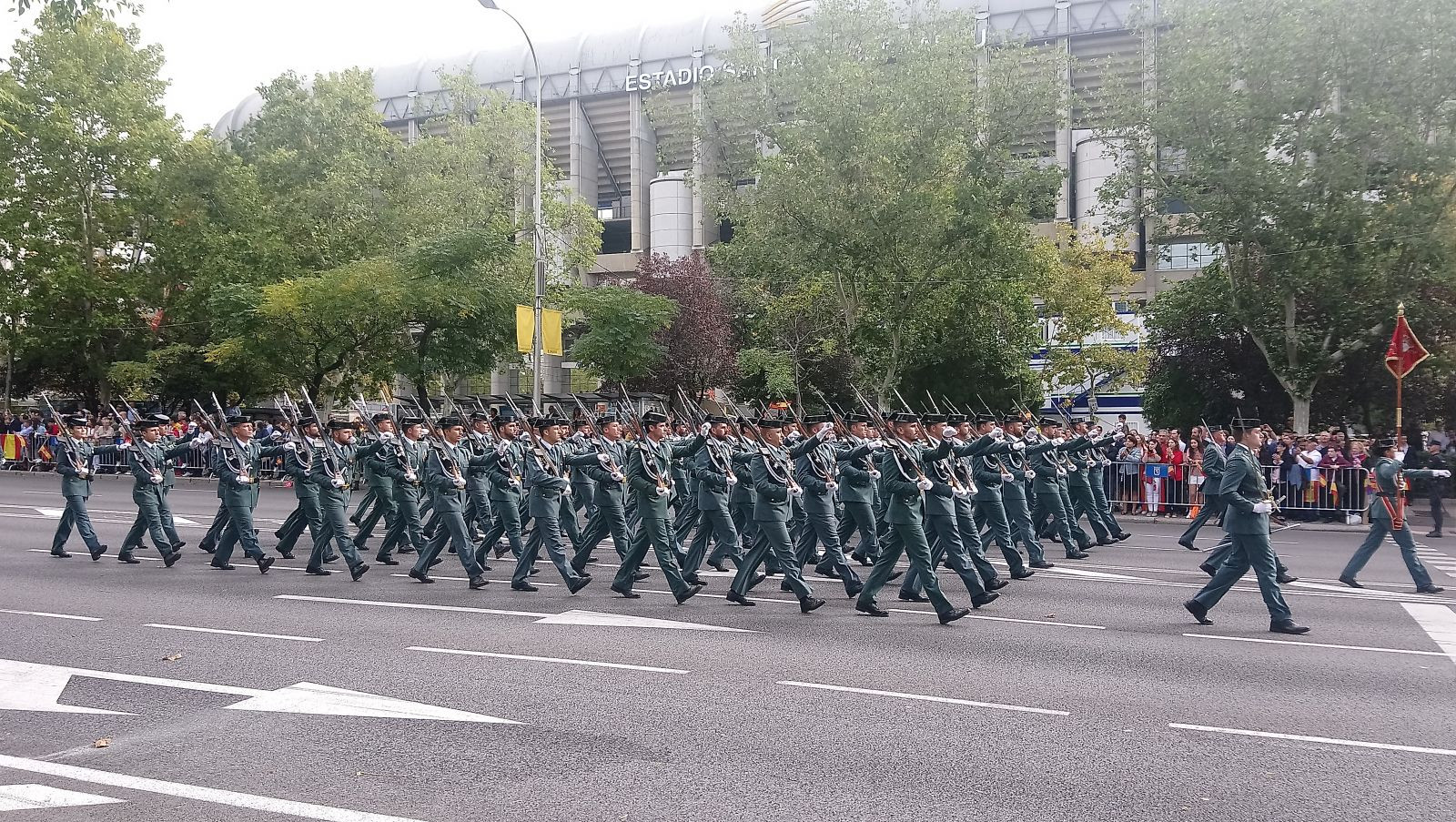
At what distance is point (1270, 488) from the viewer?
2048cm

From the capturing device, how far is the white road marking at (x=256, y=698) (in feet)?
22.3

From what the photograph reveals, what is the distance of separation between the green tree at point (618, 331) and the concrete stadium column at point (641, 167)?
20.0 m

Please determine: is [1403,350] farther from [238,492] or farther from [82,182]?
[82,182]

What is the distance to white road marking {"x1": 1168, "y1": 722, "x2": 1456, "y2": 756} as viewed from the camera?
611cm

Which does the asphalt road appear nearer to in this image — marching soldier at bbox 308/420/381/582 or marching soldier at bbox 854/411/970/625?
marching soldier at bbox 854/411/970/625

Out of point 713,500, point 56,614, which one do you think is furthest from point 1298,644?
point 56,614

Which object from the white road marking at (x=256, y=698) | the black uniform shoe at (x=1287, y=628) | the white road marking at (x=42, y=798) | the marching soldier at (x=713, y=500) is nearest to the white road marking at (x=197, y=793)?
the white road marking at (x=42, y=798)

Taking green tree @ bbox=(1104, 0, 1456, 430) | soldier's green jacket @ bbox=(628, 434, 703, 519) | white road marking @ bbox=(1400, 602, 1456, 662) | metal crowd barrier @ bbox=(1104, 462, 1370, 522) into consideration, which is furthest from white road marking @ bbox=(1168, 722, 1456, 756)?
green tree @ bbox=(1104, 0, 1456, 430)

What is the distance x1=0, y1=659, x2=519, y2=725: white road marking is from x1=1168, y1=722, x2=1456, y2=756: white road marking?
388 centimetres

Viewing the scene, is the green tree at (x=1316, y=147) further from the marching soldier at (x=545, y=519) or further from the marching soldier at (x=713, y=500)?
the marching soldier at (x=545, y=519)

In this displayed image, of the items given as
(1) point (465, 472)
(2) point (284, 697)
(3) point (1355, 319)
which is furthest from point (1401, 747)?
(3) point (1355, 319)

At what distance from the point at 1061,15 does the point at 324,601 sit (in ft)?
131

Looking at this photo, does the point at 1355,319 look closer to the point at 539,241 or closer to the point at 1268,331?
the point at 1268,331

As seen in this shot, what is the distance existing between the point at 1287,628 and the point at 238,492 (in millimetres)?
10574
